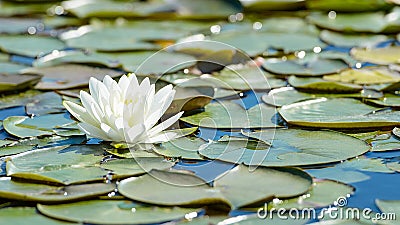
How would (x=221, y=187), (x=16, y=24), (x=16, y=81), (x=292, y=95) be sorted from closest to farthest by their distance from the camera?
(x=221, y=187)
(x=292, y=95)
(x=16, y=81)
(x=16, y=24)

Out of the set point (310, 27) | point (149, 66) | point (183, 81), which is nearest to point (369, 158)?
point (183, 81)

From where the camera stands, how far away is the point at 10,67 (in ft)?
10.2

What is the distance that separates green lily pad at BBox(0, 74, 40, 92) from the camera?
2.76 m

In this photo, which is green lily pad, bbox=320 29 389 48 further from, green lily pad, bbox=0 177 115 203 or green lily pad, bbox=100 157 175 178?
green lily pad, bbox=0 177 115 203

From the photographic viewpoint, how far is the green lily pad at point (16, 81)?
2762 mm

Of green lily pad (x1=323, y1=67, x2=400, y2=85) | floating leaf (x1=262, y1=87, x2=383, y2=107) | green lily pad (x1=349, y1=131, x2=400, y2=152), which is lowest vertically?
green lily pad (x1=349, y1=131, x2=400, y2=152)

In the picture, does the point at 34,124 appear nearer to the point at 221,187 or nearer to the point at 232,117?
the point at 232,117

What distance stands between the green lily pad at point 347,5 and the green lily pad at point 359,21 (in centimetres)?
4

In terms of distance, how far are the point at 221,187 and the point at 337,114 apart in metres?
0.75

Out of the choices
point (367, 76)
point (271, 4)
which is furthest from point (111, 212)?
point (271, 4)

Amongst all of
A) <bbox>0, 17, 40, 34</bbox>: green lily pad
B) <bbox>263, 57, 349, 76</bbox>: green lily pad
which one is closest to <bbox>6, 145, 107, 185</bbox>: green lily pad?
<bbox>263, 57, 349, 76</bbox>: green lily pad

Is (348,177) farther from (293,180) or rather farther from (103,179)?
(103,179)

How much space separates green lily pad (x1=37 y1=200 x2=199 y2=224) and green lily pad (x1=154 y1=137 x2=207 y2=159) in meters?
0.33

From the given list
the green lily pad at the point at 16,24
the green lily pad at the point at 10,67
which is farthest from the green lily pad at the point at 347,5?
the green lily pad at the point at 10,67
